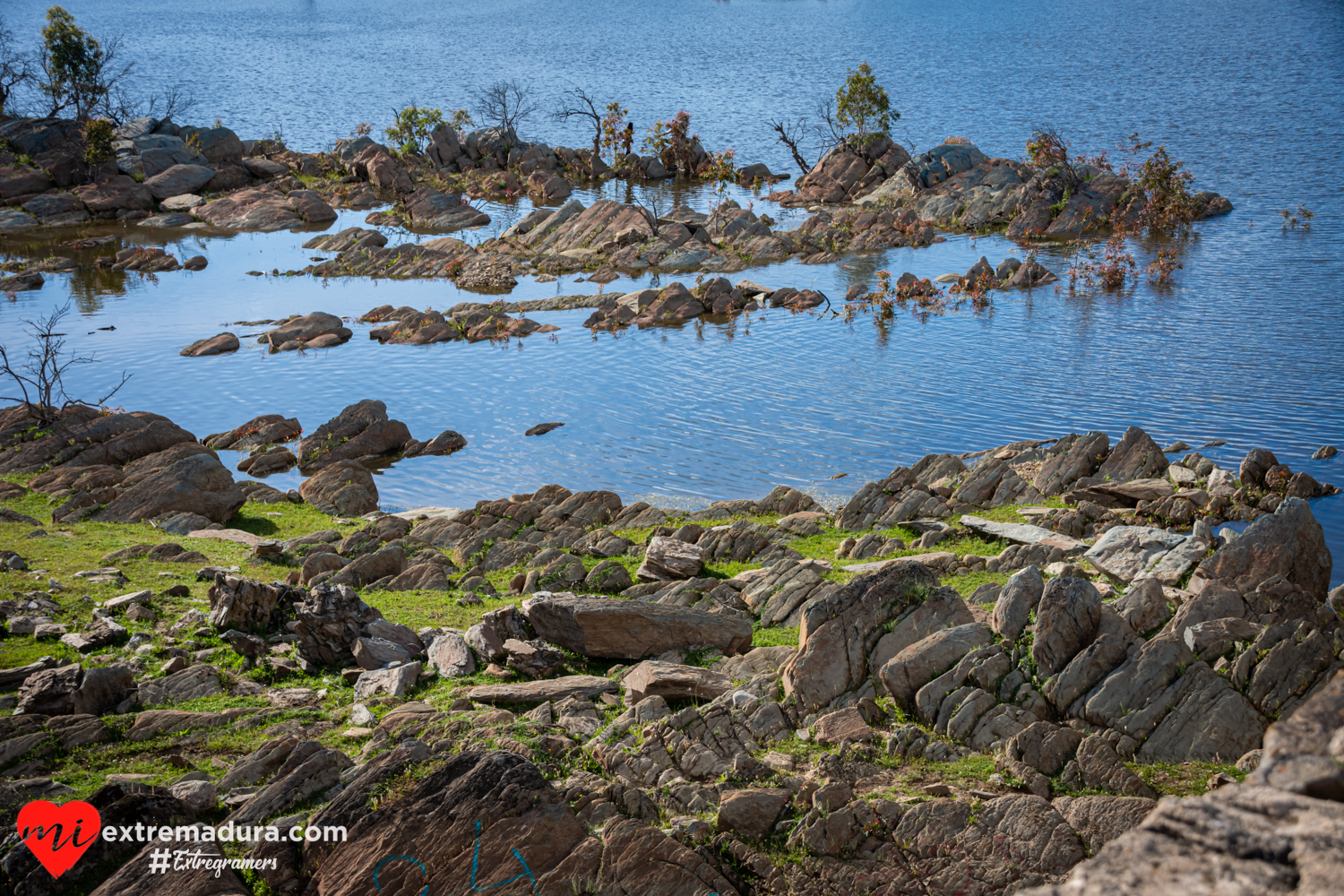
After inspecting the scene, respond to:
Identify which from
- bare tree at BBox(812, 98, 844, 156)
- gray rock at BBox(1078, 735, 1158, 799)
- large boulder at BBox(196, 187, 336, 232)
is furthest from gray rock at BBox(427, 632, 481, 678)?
bare tree at BBox(812, 98, 844, 156)

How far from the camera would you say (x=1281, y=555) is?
47.6 feet

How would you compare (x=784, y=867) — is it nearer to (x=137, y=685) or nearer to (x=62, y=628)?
(x=137, y=685)

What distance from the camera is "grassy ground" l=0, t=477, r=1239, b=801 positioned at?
1123cm

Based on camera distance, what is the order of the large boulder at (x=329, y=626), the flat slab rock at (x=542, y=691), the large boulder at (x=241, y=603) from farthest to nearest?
1. the large boulder at (x=241, y=603)
2. the large boulder at (x=329, y=626)
3. the flat slab rock at (x=542, y=691)

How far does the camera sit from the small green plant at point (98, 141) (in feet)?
231

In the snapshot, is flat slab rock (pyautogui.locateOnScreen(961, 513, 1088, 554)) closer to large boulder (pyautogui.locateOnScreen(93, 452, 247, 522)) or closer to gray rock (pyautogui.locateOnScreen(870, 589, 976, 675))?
gray rock (pyautogui.locateOnScreen(870, 589, 976, 675))

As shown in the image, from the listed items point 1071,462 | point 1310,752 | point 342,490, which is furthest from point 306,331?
point 1310,752

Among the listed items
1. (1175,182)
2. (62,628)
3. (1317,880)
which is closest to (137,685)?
(62,628)

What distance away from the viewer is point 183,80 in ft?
405

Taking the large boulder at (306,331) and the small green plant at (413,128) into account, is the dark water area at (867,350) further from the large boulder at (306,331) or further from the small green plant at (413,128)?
the small green plant at (413,128)

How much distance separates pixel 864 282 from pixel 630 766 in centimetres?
4160

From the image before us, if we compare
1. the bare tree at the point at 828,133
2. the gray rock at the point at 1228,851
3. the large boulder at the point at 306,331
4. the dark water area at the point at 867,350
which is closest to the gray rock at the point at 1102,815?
the gray rock at the point at 1228,851

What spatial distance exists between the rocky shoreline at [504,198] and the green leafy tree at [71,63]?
271cm

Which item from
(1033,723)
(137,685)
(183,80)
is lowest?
(137,685)
